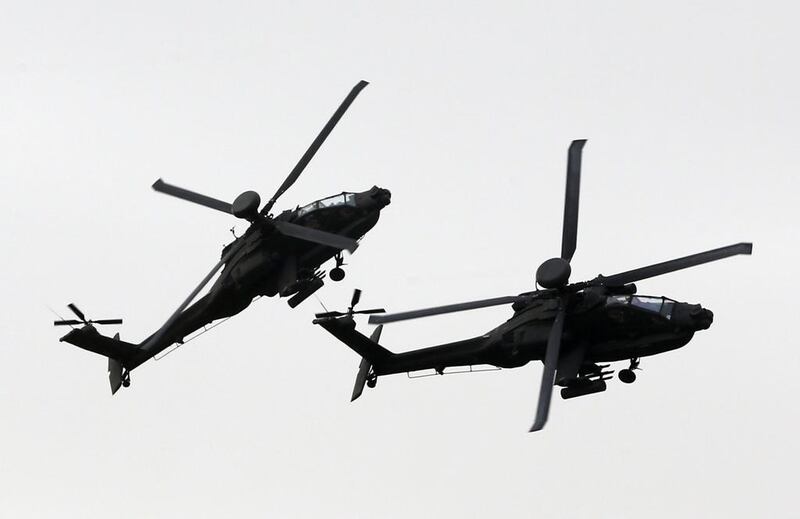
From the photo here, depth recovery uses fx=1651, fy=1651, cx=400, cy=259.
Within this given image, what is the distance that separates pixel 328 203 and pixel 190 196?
219 inches

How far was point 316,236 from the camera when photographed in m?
58.6

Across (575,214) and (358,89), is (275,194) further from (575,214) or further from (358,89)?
(575,214)

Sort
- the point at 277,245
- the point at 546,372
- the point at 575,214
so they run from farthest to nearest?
the point at 277,245
the point at 575,214
the point at 546,372

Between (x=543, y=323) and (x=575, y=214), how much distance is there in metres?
3.85

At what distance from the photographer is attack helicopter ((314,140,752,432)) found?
53969 millimetres

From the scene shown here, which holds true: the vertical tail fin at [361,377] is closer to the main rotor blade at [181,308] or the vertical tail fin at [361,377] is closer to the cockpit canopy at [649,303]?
the main rotor blade at [181,308]

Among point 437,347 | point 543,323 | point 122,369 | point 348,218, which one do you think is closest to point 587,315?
point 543,323

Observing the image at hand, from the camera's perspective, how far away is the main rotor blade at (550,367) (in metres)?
50.6

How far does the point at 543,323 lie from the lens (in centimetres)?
5556

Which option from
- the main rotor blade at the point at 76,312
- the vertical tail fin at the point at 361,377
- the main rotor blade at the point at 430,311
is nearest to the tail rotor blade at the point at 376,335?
the vertical tail fin at the point at 361,377

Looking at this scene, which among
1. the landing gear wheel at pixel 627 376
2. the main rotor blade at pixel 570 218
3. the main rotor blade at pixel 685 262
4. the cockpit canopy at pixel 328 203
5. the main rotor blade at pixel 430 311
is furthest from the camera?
the cockpit canopy at pixel 328 203

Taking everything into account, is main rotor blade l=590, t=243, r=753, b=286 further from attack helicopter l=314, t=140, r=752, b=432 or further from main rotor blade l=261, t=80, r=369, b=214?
main rotor blade l=261, t=80, r=369, b=214

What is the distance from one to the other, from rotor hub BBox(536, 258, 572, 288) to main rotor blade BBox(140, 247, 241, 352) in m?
12.4

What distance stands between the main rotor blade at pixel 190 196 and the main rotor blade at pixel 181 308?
167 centimetres
